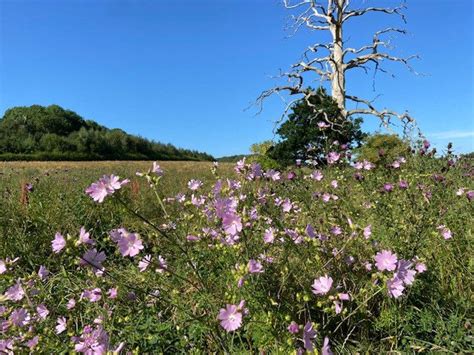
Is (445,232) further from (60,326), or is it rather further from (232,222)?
(60,326)

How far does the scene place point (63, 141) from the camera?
107 feet

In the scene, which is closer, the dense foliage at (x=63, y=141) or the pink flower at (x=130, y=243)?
the pink flower at (x=130, y=243)

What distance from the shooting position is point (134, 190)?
5.40m

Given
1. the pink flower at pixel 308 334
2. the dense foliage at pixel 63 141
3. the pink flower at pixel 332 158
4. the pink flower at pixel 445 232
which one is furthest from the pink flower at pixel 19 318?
the dense foliage at pixel 63 141

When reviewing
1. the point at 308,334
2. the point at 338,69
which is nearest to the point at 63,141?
the point at 338,69

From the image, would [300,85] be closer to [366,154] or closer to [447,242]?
[366,154]

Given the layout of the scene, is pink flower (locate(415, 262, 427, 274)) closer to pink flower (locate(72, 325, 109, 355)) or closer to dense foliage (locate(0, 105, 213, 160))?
pink flower (locate(72, 325, 109, 355))

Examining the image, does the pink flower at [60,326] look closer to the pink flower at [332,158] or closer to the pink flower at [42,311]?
the pink flower at [42,311]

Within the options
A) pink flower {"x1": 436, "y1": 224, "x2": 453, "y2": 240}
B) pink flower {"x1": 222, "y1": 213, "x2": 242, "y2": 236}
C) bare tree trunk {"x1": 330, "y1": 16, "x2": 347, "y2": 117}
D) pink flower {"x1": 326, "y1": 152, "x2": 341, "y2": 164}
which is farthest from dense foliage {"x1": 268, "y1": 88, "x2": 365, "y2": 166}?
pink flower {"x1": 222, "y1": 213, "x2": 242, "y2": 236}

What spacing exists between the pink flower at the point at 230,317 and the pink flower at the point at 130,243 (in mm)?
346

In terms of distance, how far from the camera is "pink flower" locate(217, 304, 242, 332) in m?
1.29

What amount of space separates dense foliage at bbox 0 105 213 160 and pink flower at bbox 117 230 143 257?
30874 mm

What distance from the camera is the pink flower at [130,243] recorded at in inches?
53.6

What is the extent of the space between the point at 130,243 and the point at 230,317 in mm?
410
